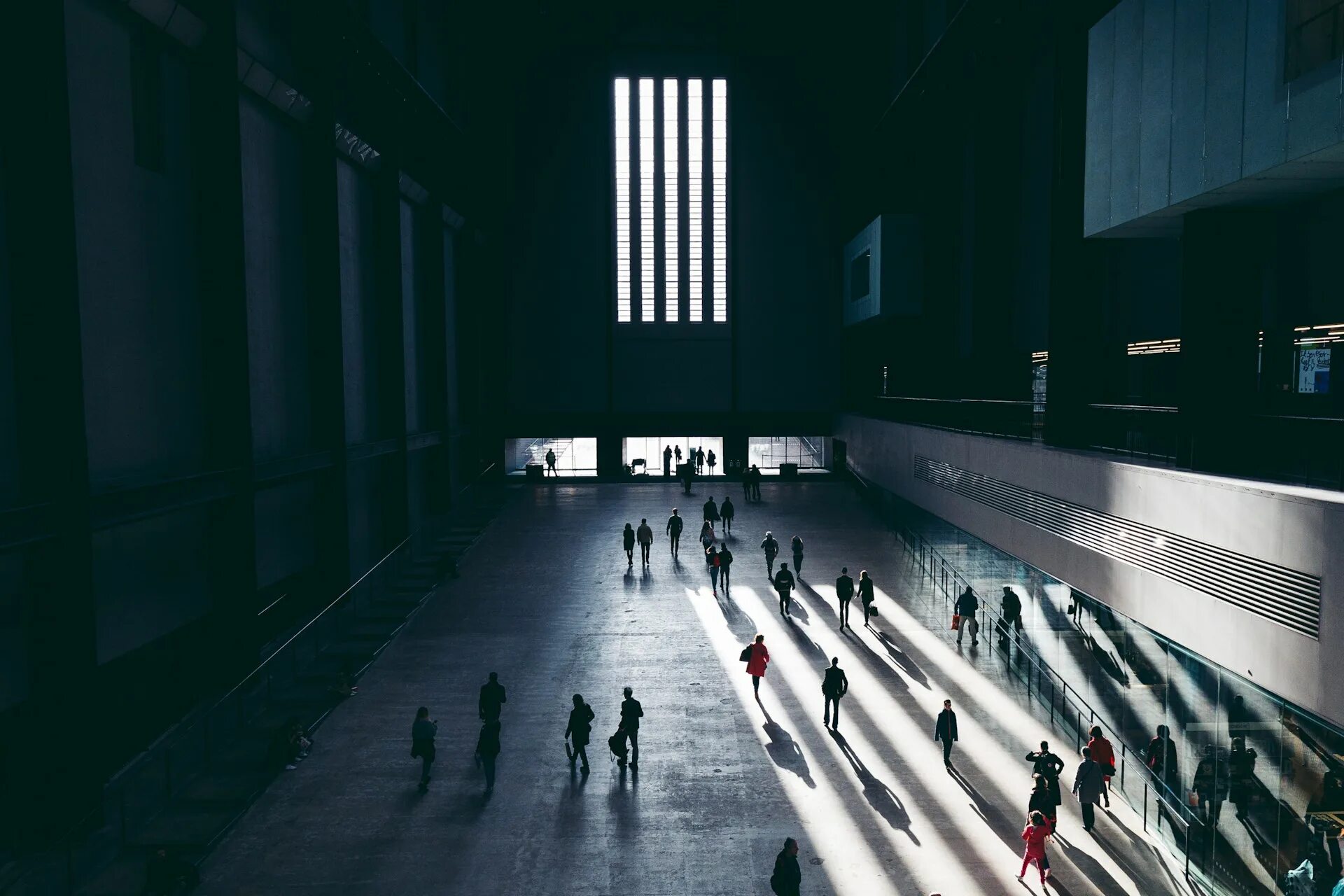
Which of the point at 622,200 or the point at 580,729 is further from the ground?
the point at 622,200

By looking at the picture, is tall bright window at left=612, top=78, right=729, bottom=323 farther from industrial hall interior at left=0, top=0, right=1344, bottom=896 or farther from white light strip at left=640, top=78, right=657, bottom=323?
industrial hall interior at left=0, top=0, right=1344, bottom=896

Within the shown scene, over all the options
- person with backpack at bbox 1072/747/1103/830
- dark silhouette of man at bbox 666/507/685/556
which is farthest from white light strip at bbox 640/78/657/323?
person with backpack at bbox 1072/747/1103/830

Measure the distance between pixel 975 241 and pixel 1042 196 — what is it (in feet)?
7.70

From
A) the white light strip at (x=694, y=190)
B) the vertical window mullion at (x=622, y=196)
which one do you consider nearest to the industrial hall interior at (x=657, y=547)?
the vertical window mullion at (x=622, y=196)

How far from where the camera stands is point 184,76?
13484 millimetres

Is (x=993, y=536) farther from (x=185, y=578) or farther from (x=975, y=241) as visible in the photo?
(x=185, y=578)

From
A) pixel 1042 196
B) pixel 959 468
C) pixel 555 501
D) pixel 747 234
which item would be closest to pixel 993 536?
pixel 959 468

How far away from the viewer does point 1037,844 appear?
28.0ft

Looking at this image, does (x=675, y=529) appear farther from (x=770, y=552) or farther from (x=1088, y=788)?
(x=1088, y=788)

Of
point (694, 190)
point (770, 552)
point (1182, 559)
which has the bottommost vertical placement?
point (770, 552)

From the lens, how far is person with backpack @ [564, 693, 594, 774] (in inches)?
437

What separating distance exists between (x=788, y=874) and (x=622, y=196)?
33071 mm

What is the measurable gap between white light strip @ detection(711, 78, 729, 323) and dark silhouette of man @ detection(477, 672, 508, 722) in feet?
91.8

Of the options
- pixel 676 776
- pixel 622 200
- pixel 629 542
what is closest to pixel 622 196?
pixel 622 200
